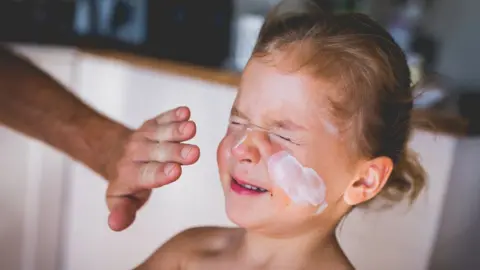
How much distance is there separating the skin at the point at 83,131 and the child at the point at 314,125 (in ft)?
0.33

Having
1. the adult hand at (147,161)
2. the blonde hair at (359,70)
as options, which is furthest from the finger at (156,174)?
the blonde hair at (359,70)

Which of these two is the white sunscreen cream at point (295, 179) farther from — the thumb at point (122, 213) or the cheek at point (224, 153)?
the thumb at point (122, 213)

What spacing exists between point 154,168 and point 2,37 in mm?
296

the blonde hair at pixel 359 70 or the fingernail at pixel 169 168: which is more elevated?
the blonde hair at pixel 359 70

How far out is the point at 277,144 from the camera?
1.14ft

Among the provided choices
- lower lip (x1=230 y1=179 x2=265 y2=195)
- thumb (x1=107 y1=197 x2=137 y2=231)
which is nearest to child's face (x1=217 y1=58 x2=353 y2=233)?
lower lip (x1=230 y1=179 x2=265 y2=195)

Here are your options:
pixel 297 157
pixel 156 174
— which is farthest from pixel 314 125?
pixel 156 174

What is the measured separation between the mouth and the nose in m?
0.01

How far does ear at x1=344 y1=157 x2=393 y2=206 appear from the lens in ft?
1.18

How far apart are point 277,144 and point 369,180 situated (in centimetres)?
7

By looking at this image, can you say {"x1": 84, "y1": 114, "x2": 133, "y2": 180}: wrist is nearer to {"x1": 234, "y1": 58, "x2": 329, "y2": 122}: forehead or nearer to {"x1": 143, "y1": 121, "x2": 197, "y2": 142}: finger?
{"x1": 143, "y1": 121, "x2": 197, "y2": 142}: finger

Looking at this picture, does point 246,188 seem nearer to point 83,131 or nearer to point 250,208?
point 250,208

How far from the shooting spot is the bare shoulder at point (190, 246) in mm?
439

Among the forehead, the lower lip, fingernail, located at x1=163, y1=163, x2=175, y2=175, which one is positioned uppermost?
the forehead
